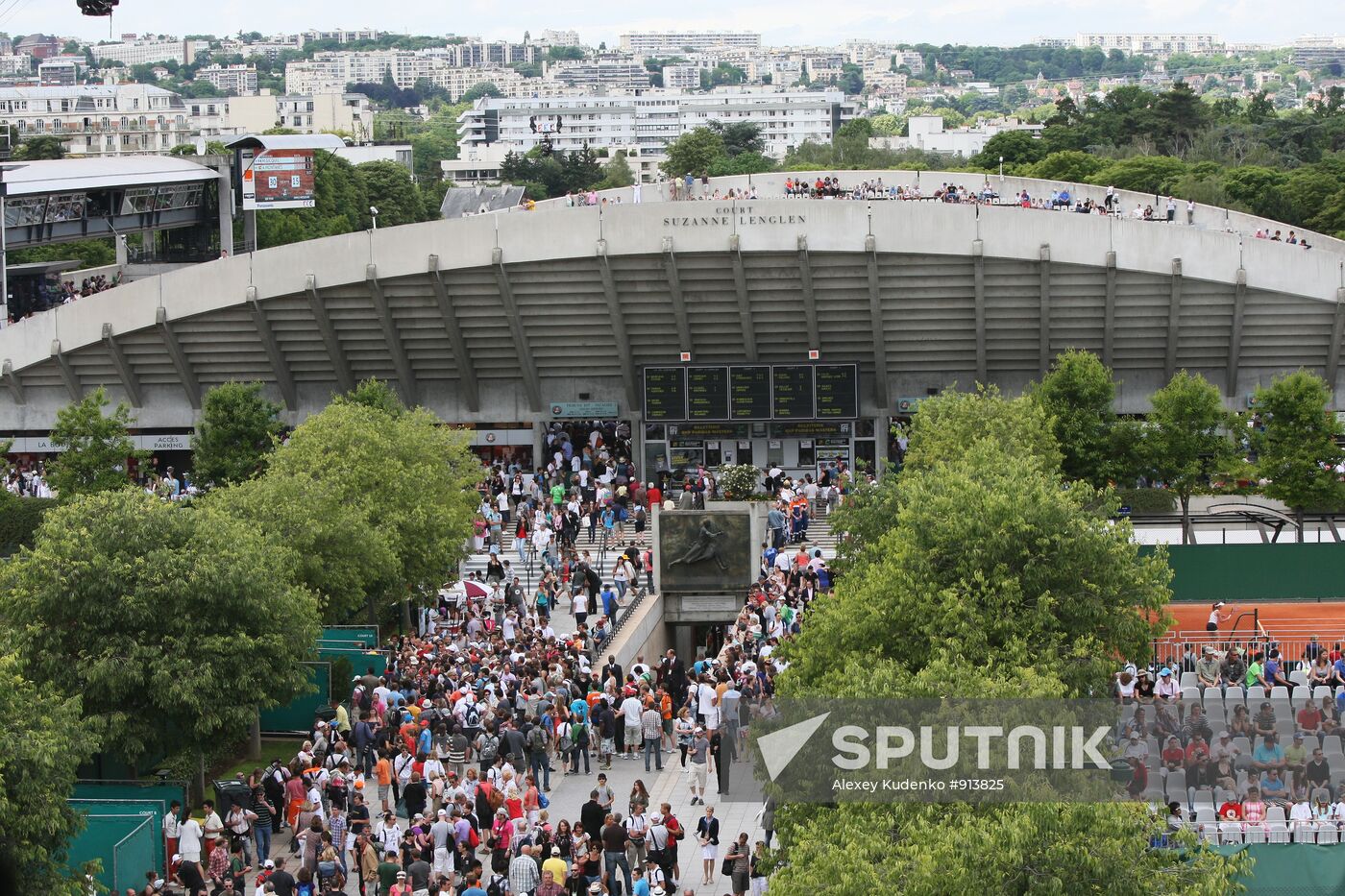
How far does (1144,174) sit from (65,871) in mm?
87642

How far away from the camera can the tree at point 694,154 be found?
147 metres

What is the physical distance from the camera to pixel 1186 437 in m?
47.7


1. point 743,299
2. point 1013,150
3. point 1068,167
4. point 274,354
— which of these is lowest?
point 274,354

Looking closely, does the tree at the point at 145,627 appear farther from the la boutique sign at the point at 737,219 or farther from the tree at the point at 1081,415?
the tree at the point at 1081,415

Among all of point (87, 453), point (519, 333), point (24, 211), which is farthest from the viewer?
point (24, 211)

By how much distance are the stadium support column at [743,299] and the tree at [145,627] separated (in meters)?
26.0

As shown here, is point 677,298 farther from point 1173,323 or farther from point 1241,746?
point 1241,746

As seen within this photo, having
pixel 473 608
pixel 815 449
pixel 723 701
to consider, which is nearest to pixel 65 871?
pixel 723 701

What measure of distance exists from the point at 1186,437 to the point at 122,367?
1217 inches

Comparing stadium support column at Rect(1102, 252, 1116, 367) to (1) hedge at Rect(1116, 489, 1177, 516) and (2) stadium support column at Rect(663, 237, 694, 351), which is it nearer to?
(1) hedge at Rect(1116, 489, 1177, 516)

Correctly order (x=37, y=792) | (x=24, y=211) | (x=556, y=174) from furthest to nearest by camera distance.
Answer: (x=556, y=174)
(x=24, y=211)
(x=37, y=792)

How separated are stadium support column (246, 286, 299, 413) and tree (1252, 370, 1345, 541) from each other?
27.7 metres

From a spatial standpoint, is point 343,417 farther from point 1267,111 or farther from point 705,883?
point 1267,111
